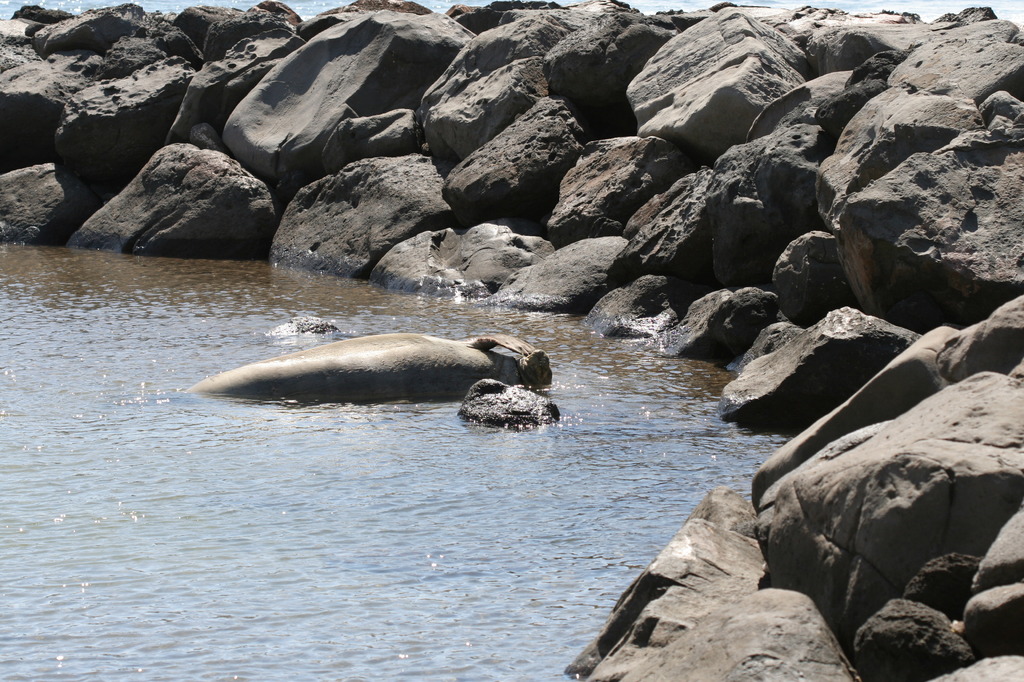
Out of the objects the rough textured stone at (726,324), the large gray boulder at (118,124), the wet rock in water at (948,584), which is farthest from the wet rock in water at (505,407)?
the large gray boulder at (118,124)

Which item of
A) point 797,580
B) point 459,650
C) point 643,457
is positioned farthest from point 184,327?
point 797,580

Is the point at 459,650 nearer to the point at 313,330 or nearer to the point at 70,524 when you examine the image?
the point at 70,524

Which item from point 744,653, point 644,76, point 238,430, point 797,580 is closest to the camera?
point 744,653

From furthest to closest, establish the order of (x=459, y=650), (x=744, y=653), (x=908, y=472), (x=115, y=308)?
(x=115, y=308)
(x=459, y=650)
(x=908, y=472)
(x=744, y=653)

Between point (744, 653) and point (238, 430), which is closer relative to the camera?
point (744, 653)

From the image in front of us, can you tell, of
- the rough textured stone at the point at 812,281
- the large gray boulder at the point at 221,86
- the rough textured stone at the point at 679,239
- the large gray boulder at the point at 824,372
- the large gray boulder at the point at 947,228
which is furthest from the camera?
the large gray boulder at the point at 221,86

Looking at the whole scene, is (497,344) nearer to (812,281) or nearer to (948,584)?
(812,281)

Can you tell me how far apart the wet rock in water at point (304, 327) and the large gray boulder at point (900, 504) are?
7039mm

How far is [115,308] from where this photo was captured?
1240 cm

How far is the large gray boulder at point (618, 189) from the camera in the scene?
12.8 meters

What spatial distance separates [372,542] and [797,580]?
212 cm

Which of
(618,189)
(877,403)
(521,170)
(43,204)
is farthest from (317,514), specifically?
(43,204)

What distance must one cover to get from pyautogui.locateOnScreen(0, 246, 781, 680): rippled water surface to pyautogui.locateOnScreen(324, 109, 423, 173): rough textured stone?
6.35 meters

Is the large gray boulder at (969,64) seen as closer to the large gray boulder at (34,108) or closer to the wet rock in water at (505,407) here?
the wet rock in water at (505,407)
